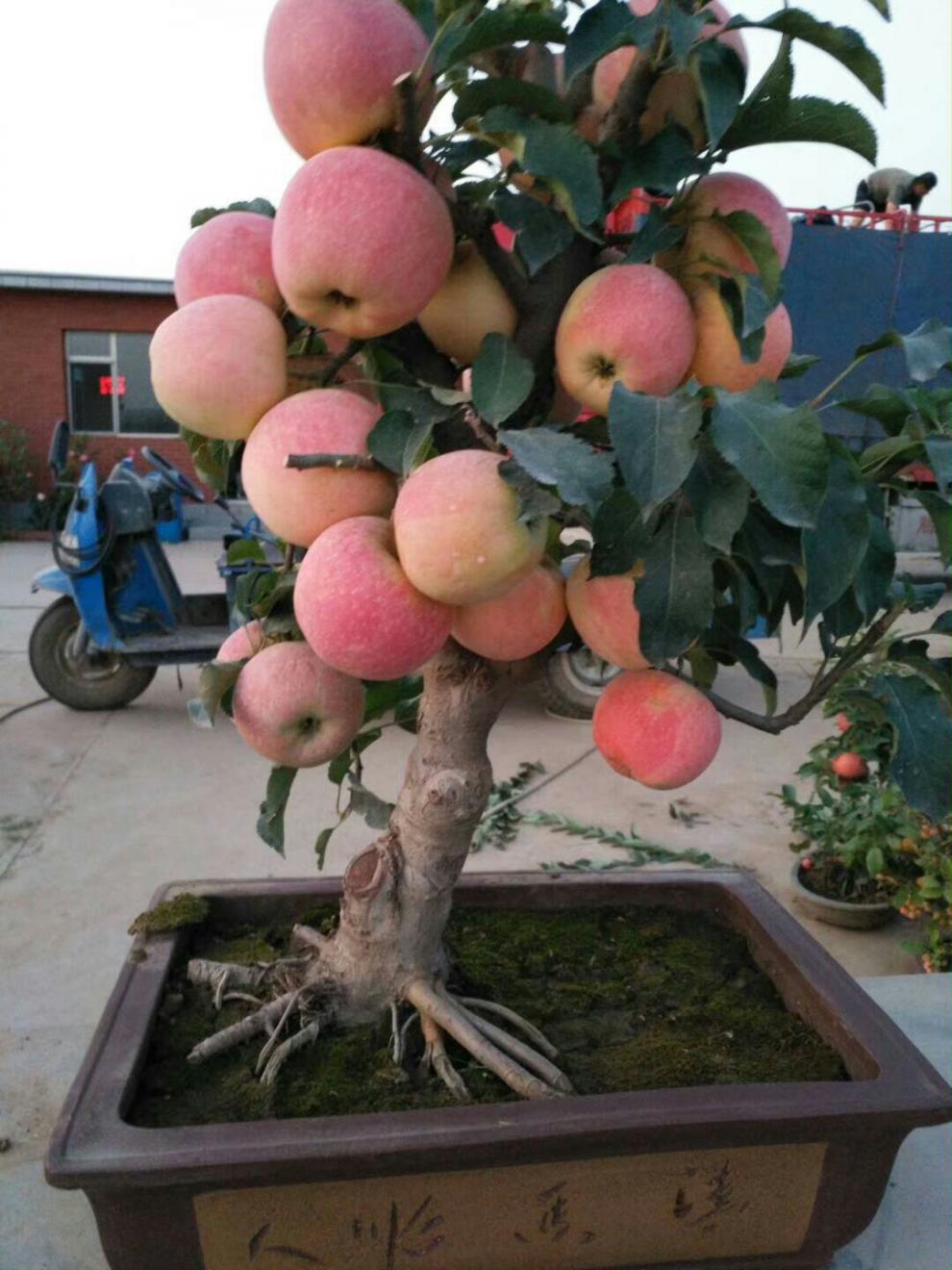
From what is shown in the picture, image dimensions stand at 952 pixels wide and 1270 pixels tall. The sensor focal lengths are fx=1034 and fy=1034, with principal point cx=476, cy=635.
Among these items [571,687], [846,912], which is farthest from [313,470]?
[571,687]

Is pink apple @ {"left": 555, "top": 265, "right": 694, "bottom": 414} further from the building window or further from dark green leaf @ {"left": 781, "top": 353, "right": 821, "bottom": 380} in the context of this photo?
the building window

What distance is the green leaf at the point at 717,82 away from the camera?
2.11 feet

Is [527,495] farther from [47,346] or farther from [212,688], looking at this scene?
[47,346]

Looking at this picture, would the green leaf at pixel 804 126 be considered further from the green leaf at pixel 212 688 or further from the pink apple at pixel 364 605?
the green leaf at pixel 212 688

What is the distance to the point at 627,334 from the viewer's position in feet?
2.19

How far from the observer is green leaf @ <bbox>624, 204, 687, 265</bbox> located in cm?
69

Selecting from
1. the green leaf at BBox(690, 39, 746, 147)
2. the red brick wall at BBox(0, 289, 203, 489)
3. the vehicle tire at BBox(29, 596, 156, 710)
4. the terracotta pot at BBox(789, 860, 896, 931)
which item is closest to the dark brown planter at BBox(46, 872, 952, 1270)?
the green leaf at BBox(690, 39, 746, 147)

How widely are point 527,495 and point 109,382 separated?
10533 mm

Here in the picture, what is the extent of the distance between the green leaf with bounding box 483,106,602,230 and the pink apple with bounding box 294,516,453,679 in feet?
0.77

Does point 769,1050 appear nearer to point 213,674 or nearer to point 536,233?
point 213,674

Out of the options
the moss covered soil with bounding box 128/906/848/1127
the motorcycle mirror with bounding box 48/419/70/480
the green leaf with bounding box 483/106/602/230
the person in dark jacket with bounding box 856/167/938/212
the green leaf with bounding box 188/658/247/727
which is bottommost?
the motorcycle mirror with bounding box 48/419/70/480

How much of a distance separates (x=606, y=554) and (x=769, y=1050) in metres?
0.58

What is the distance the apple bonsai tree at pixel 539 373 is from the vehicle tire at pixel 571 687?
293 cm

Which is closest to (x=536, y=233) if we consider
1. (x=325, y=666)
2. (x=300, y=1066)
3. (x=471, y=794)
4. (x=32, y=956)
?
(x=325, y=666)
